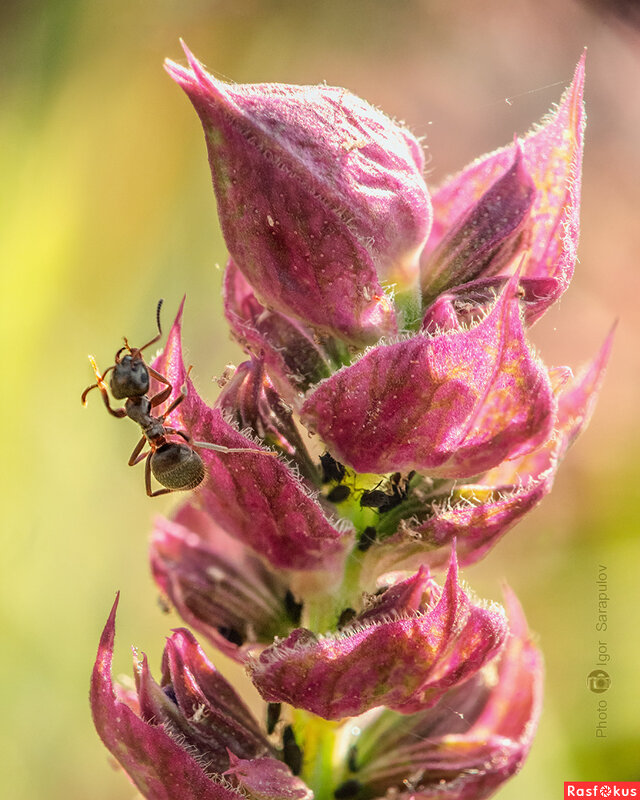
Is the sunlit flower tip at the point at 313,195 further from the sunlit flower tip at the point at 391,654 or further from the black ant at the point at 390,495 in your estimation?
the sunlit flower tip at the point at 391,654

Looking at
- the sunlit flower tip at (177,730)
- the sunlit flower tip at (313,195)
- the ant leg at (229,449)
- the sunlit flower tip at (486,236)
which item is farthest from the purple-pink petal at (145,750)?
the sunlit flower tip at (486,236)

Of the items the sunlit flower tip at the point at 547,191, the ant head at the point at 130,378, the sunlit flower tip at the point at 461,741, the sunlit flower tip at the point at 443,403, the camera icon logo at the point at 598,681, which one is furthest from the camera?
the camera icon logo at the point at 598,681

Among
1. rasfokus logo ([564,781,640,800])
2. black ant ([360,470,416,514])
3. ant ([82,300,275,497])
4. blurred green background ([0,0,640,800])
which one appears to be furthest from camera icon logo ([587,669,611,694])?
black ant ([360,470,416,514])

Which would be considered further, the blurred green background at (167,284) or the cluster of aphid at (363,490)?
the blurred green background at (167,284)

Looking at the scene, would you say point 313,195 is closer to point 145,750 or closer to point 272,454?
point 272,454

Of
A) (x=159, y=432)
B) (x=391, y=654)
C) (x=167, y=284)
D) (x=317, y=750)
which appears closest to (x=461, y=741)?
(x=317, y=750)

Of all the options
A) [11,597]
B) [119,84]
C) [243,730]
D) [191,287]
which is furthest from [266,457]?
[119,84]

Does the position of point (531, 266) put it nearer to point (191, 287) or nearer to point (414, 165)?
point (414, 165)
